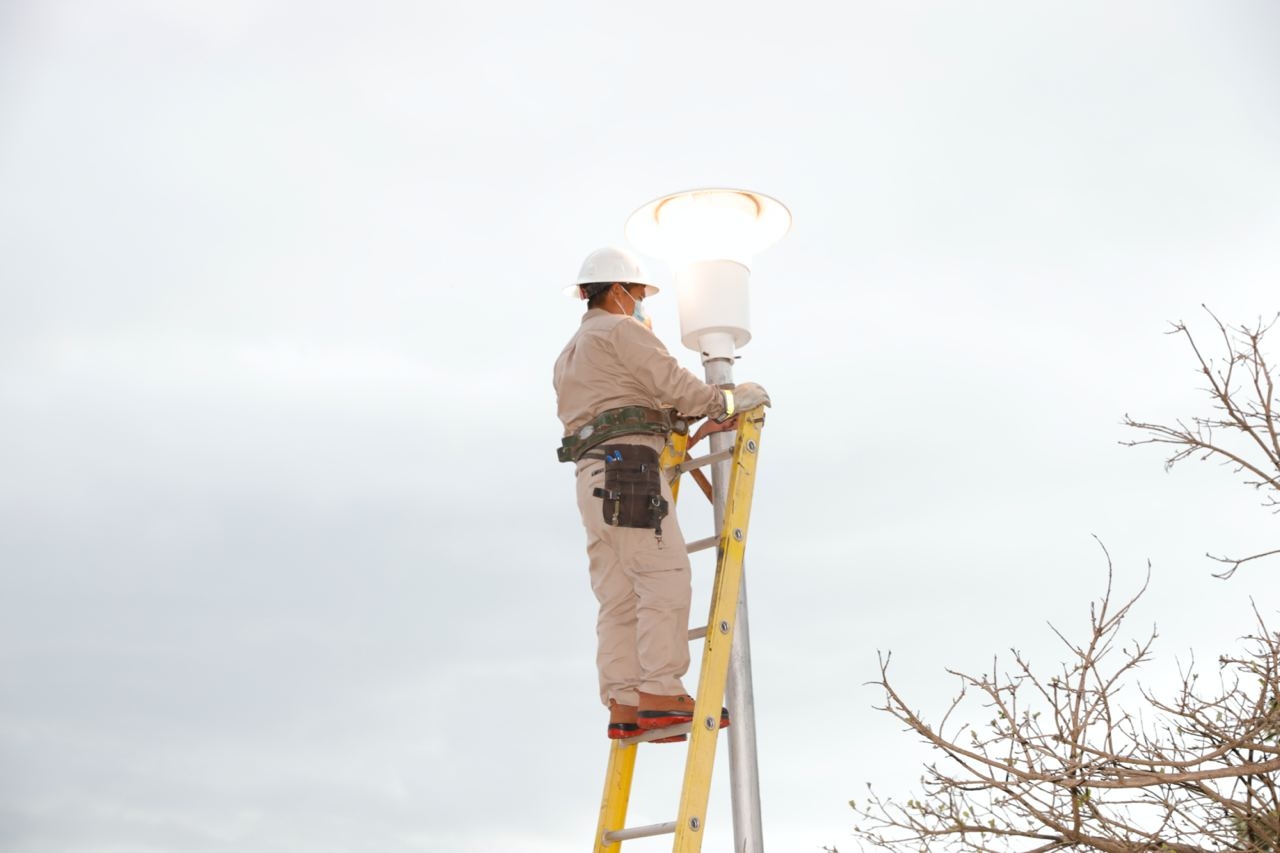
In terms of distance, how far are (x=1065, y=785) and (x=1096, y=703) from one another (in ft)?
1.38

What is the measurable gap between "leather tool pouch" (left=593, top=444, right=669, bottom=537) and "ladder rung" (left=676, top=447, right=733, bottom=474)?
0.42 m

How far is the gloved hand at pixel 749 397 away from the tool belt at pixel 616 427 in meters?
0.32

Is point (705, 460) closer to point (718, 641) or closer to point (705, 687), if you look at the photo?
point (718, 641)

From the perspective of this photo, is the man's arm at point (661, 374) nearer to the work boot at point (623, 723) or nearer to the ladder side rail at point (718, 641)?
the ladder side rail at point (718, 641)

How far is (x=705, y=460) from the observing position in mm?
5848

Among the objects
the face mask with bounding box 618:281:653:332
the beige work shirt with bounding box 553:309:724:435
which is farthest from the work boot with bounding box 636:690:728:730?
the face mask with bounding box 618:281:653:332

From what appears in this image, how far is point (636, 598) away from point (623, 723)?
0.51 m

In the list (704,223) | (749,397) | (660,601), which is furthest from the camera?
(704,223)

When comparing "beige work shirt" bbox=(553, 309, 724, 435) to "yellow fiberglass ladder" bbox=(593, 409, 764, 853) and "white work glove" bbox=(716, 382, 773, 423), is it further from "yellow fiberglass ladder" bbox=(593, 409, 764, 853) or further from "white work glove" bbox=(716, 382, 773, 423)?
"yellow fiberglass ladder" bbox=(593, 409, 764, 853)

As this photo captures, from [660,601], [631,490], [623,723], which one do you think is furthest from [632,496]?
[623,723]

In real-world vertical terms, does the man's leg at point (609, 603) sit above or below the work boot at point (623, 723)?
above

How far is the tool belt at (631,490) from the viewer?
17.4ft

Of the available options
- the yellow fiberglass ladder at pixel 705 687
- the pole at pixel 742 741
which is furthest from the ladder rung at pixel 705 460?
the pole at pixel 742 741

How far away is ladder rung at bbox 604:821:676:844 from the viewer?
4.97 metres
